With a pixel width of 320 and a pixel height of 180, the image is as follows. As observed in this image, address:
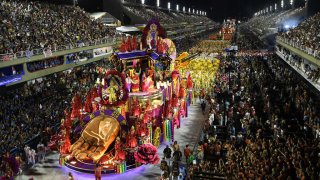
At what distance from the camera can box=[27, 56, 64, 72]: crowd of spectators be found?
2870 centimetres

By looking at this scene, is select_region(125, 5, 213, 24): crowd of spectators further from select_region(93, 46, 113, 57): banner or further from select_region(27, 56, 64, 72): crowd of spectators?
select_region(27, 56, 64, 72): crowd of spectators

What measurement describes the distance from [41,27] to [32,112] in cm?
1385

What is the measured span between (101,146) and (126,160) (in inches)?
50.7

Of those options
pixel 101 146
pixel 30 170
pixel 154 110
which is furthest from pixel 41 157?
pixel 154 110

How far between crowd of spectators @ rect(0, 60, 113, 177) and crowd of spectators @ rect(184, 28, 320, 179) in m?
7.73

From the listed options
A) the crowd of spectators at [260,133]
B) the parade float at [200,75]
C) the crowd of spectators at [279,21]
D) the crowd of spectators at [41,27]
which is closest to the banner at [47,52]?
the crowd of spectators at [41,27]

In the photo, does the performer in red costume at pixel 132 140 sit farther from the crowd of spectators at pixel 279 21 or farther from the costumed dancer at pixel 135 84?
the crowd of spectators at pixel 279 21

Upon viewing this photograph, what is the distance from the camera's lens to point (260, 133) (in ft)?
61.2

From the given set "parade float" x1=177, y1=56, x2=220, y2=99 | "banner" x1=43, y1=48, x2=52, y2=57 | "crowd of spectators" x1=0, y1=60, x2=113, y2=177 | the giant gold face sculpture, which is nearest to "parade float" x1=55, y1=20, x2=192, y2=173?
the giant gold face sculpture

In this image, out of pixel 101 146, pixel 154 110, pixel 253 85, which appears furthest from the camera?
pixel 253 85

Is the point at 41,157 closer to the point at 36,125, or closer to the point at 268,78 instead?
the point at 36,125

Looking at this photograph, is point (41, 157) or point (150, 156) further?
point (41, 157)

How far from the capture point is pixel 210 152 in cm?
1702

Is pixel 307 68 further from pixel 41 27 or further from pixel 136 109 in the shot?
pixel 41 27
